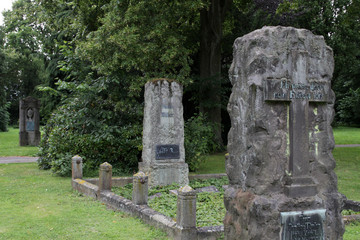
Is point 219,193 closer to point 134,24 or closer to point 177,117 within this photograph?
point 177,117

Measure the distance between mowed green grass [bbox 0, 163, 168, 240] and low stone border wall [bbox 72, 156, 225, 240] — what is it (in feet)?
0.59

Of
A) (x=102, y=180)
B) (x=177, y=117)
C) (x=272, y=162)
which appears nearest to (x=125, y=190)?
(x=102, y=180)

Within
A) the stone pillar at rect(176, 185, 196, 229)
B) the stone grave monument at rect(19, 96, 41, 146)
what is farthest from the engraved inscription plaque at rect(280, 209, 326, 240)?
the stone grave monument at rect(19, 96, 41, 146)

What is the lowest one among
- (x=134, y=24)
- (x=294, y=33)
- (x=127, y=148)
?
(x=127, y=148)

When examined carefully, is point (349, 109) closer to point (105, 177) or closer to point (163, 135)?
point (163, 135)

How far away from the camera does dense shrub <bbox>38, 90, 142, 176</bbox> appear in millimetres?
15805

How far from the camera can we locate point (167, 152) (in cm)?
1217

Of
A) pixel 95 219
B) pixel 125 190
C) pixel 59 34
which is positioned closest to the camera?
pixel 95 219

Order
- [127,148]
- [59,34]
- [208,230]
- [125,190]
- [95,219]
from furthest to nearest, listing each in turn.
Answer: [59,34]
[127,148]
[125,190]
[95,219]
[208,230]

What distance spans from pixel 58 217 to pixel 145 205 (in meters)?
1.86

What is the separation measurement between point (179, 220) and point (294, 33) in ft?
11.6

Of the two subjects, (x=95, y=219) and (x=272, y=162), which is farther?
(x=95, y=219)

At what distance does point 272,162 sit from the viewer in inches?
215

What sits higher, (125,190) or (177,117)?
(177,117)
